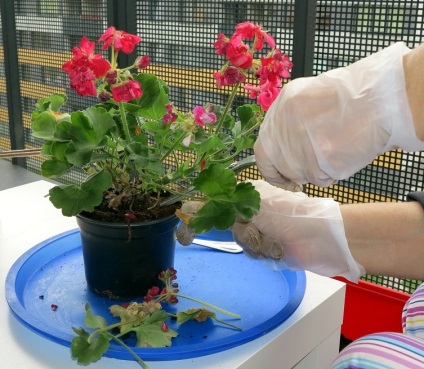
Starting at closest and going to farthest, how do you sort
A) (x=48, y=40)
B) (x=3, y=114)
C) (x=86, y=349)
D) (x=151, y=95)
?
(x=86, y=349)
(x=151, y=95)
(x=48, y=40)
(x=3, y=114)

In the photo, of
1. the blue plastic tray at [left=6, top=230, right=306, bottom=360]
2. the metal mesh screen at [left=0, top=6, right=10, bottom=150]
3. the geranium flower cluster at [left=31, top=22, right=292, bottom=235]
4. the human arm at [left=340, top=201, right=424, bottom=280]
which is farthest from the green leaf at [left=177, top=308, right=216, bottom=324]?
the metal mesh screen at [left=0, top=6, right=10, bottom=150]

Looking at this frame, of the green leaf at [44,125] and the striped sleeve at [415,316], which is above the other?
the green leaf at [44,125]

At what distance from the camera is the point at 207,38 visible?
132cm

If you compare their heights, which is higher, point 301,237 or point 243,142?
point 243,142

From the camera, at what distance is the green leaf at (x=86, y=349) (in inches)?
23.6

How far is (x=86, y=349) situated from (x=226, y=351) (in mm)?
174

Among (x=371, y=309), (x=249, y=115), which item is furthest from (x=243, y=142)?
(x=371, y=309)

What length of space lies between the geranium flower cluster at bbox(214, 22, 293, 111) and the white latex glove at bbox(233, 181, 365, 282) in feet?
0.52

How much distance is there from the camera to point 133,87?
0.65 meters

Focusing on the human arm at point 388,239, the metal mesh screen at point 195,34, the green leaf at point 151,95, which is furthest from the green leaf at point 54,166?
the metal mesh screen at point 195,34

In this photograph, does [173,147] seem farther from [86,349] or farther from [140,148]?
[86,349]

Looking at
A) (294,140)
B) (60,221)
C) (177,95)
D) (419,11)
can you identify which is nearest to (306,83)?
(294,140)

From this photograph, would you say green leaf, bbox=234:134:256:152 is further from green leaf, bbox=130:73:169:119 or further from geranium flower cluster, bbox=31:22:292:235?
green leaf, bbox=130:73:169:119

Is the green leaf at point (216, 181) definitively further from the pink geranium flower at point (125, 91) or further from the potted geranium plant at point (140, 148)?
the pink geranium flower at point (125, 91)
